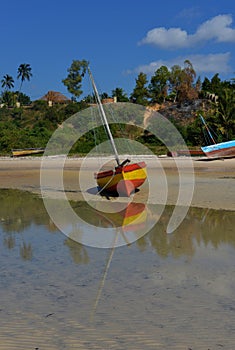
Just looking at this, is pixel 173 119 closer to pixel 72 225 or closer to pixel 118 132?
pixel 118 132

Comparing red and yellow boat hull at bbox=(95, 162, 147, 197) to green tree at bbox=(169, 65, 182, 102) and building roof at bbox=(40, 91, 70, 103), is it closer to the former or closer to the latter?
green tree at bbox=(169, 65, 182, 102)

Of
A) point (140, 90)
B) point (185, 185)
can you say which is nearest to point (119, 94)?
point (140, 90)

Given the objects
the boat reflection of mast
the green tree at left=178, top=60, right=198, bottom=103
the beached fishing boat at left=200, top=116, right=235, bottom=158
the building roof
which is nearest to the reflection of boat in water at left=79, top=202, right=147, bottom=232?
the boat reflection of mast

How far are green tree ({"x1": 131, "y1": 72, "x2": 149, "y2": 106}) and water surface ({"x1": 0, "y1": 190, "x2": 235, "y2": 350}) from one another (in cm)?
6127

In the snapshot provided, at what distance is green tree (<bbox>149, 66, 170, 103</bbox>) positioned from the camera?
225 feet

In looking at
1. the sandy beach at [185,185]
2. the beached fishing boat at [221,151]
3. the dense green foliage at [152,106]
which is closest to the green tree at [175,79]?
the dense green foliage at [152,106]

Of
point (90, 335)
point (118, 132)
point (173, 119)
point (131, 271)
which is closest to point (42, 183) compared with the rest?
point (131, 271)

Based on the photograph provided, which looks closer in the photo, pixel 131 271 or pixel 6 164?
pixel 131 271

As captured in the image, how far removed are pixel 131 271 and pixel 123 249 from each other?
1660mm

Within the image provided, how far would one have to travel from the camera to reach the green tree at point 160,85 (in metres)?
68.5

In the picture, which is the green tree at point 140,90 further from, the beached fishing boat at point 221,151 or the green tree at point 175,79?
the beached fishing boat at point 221,151

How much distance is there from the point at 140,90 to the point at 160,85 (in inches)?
140

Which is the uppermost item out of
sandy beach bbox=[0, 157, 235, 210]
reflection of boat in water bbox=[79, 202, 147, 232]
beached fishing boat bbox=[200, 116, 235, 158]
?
beached fishing boat bbox=[200, 116, 235, 158]

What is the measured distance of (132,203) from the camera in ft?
50.9
